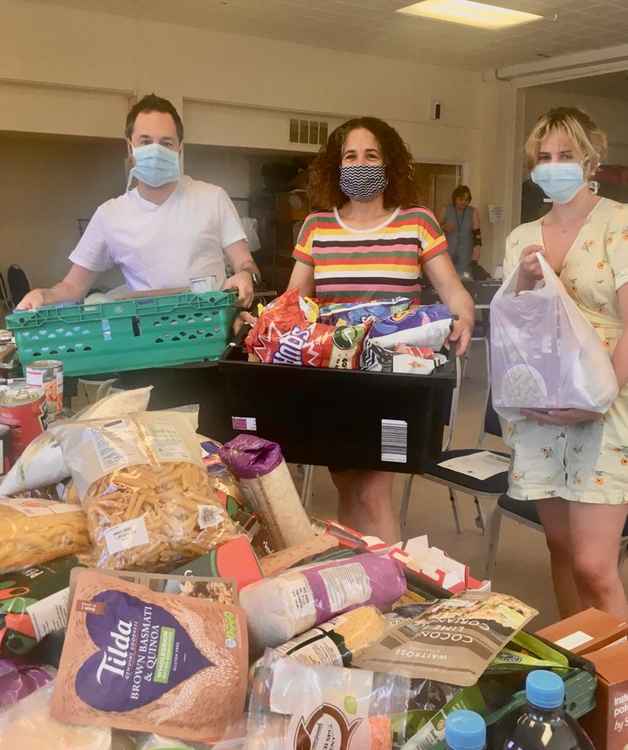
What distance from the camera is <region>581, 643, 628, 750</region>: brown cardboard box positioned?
93 cm

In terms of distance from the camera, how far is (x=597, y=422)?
71.8 inches

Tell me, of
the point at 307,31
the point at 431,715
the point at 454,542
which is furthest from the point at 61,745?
the point at 307,31

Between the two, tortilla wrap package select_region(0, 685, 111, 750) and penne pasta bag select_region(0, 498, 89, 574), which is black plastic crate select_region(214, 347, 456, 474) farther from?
tortilla wrap package select_region(0, 685, 111, 750)

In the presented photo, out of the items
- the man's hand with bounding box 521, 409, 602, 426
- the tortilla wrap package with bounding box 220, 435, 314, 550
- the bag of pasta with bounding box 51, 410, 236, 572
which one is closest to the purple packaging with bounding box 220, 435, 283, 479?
the tortilla wrap package with bounding box 220, 435, 314, 550

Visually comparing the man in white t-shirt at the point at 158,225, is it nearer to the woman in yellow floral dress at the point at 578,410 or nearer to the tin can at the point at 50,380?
the tin can at the point at 50,380

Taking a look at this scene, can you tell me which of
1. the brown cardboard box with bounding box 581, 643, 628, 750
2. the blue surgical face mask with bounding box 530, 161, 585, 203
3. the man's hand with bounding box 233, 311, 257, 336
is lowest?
the brown cardboard box with bounding box 581, 643, 628, 750

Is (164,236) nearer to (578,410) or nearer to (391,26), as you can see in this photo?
(578,410)

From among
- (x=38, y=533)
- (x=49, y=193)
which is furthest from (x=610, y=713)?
(x=49, y=193)

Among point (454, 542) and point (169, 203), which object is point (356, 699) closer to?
point (169, 203)

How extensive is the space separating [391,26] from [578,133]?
4.88 metres

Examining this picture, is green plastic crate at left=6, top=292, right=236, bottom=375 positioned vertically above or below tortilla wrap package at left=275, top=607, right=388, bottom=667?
above

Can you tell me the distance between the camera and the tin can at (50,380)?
1513mm

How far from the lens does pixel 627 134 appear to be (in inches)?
393

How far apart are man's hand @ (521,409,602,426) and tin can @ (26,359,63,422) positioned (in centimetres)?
109
